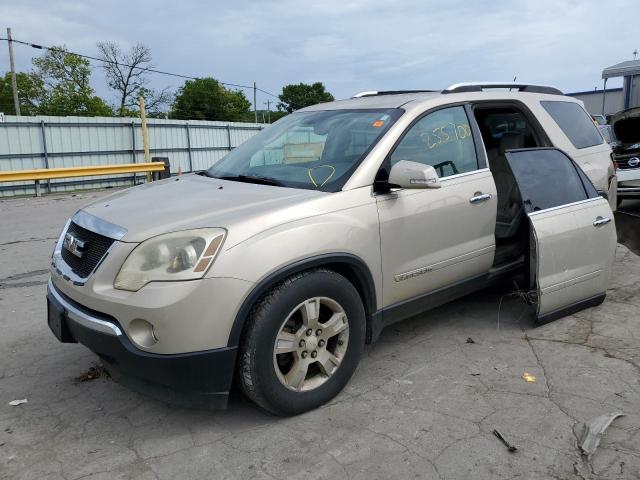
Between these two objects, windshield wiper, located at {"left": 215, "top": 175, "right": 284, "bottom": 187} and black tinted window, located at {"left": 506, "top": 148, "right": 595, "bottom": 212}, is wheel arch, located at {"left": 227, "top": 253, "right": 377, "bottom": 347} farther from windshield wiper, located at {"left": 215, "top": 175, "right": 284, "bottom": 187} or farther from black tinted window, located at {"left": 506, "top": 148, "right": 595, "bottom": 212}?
black tinted window, located at {"left": 506, "top": 148, "right": 595, "bottom": 212}

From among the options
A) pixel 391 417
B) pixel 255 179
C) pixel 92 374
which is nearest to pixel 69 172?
pixel 92 374

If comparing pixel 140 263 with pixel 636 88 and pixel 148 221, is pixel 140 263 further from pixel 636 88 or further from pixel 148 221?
pixel 636 88

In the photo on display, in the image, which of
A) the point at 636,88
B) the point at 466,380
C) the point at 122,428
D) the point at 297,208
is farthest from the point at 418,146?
the point at 636,88

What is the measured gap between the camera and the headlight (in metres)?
2.55

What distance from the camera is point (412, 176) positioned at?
3113 millimetres

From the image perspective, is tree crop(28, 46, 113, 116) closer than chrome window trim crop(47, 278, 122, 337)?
No

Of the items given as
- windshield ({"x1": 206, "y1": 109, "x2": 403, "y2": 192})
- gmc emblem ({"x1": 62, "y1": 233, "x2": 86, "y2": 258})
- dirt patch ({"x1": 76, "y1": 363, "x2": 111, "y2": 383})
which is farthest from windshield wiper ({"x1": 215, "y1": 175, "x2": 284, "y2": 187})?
dirt patch ({"x1": 76, "y1": 363, "x2": 111, "y2": 383})

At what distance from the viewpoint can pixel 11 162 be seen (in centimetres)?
1585

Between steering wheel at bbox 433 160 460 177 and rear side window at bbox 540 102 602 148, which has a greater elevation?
rear side window at bbox 540 102 602 148

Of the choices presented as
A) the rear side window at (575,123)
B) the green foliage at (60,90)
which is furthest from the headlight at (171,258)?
the green foliage at (60,90)

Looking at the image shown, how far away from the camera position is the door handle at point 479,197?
3.76 m

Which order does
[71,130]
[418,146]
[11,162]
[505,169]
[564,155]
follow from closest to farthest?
[418,146], [564,155], [505,169], [11,162], [71,130]

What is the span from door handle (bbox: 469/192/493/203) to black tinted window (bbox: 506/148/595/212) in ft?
1.11

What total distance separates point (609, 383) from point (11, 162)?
55.2ft
